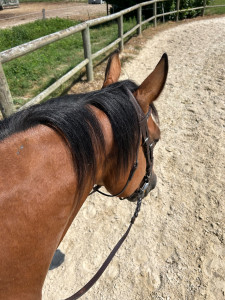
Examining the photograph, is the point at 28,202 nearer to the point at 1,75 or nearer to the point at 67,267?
the point at 67,267

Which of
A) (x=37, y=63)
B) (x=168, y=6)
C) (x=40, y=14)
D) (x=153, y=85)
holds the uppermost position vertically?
(x=153, y=85)

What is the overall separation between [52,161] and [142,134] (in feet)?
1.74

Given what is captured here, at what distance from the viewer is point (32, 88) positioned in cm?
483

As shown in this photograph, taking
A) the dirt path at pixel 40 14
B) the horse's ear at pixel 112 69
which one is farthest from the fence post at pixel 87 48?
the dirt path at pixel 40 14

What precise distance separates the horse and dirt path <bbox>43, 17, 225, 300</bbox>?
121cm

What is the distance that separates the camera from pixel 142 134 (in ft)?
4.00

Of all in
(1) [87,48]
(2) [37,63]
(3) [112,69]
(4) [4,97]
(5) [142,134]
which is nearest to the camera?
(5) [142,134]

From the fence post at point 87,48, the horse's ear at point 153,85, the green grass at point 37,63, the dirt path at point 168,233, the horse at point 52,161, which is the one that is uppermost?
the horse's ear at point 153,85

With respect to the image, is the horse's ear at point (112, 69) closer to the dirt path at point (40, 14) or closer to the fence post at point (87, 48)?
the fence post at point (87, 48)

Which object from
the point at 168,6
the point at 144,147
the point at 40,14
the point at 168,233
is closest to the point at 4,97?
the point at 144,147

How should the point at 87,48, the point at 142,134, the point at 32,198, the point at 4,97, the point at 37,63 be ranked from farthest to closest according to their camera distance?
1. the point at 37,63
2. the point at 87,48
3. the point at 4,97
4. the point at 142,134
5. the point at 32,198

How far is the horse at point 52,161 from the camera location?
0.82 metres

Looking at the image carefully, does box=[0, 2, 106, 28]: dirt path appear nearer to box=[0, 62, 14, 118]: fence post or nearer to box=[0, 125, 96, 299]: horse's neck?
box=[0, 62, 14, 118]: fence post

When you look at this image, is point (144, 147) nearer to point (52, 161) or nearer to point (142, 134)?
point (142, 134)
